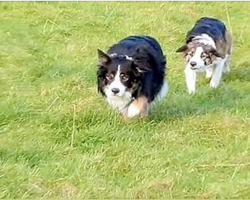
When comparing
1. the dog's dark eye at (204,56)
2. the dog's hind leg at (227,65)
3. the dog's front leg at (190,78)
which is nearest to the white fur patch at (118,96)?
the dog's front leg at (190,78)

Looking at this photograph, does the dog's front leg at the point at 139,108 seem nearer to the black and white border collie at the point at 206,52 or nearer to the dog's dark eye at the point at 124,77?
the dog's dark eye at the point at 124,77

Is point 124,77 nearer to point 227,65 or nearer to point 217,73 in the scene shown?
point 217,73

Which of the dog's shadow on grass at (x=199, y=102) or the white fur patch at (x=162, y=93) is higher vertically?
the white fur patch at (x=162, y=93)

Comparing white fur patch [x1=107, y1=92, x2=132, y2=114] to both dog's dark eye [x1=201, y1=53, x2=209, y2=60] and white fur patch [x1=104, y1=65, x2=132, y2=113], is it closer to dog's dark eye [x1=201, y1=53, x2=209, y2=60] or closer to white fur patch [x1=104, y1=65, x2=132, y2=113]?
white fur patch [x1=104, y1=65, x2=132, y2=113]

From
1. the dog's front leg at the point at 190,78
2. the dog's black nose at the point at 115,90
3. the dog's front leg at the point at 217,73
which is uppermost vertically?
the dog's black nose at the point at 115,90

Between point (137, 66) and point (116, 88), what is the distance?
0.31 metres

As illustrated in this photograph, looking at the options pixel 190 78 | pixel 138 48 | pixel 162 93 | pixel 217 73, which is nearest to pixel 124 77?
pixel 138 48

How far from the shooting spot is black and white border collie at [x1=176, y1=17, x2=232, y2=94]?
27.2 ft

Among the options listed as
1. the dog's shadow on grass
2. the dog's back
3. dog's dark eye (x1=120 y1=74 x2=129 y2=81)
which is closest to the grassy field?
the dog's shadow on grass

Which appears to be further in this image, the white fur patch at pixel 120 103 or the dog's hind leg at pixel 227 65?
the dog's hind leg at pixel 227 65

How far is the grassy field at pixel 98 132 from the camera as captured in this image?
16.1 ft

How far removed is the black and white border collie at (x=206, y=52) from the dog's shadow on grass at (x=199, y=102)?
0.53ft

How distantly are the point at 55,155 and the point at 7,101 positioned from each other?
53.2 inches

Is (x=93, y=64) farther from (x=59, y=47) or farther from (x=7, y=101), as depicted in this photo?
(x=7, y=101)
